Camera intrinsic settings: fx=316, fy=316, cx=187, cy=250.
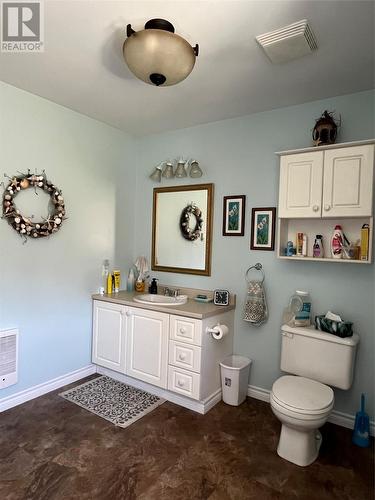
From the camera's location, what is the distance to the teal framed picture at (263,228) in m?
→ 2.66

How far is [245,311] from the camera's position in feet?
8.87

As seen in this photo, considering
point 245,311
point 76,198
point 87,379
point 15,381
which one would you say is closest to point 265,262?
point 245,311

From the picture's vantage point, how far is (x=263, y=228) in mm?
2705

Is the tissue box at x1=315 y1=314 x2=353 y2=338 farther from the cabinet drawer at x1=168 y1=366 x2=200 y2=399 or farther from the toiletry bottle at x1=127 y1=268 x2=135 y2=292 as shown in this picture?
the toiletry bottle at x1=127 y1=268 x2=135 y2=292

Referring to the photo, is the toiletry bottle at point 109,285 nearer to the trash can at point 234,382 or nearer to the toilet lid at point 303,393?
the trash can at point 234,382

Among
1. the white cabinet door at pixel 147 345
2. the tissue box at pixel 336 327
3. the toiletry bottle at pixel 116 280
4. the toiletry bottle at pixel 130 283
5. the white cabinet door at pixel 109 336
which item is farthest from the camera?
the toiletry bottle at pixel 130 283

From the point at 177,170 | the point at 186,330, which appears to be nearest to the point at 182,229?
the point at 177,170

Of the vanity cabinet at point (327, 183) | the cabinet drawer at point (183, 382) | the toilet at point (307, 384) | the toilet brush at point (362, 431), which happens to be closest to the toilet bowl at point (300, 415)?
the toilet at point (307, 384)

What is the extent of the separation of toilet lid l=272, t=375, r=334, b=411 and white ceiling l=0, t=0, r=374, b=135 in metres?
2.06

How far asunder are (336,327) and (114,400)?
1839 mm

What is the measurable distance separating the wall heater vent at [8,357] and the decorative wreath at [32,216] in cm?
76

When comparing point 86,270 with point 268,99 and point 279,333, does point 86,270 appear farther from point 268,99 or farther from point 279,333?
point 268,99

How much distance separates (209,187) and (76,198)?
1.23 m

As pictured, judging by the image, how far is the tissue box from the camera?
2184mm
